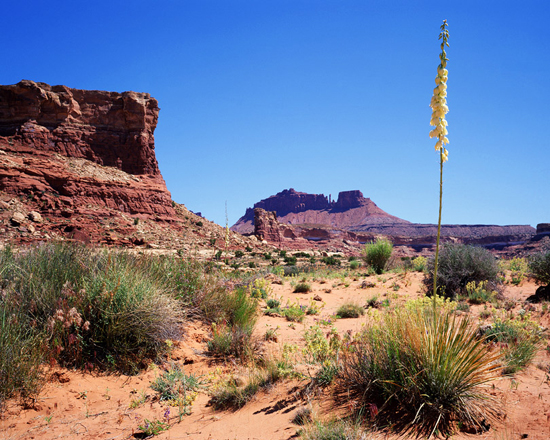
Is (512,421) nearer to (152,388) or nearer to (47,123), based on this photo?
(152,388)

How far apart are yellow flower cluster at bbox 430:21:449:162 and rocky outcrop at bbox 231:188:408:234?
461ft

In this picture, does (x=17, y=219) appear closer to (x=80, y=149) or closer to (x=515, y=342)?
(x=80, y=149)

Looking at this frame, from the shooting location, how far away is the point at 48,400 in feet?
12.8

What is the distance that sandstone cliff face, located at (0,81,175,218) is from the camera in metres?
33.5

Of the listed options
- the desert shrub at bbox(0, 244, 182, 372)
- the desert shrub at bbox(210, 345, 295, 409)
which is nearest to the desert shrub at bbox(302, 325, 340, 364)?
the desert shrub at bbox(210, 345, 295, 409)

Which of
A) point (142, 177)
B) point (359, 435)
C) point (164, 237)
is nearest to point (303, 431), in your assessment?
point (359, 435)

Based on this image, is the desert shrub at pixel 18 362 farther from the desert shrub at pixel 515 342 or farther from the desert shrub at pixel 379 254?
the desert shrub at pixel 379 254

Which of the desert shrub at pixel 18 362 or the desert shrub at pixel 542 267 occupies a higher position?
the desert shrub at pixel 542 267

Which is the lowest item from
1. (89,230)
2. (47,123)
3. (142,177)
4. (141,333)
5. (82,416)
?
(82,416)

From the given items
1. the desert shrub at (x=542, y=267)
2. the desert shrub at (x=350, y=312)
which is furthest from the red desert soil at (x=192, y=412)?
the desert shrub at (x=542, y=267)

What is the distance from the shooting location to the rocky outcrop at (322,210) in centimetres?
15088

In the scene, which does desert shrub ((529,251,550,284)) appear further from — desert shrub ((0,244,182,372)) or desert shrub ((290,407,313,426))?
desert shrub ((0,244,182,372))

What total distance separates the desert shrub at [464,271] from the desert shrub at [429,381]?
24.1 feet

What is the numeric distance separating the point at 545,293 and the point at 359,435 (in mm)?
9093
